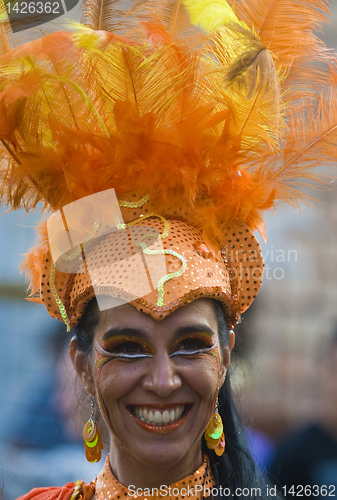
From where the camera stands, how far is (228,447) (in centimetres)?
239

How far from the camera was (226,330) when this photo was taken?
7.31 feet

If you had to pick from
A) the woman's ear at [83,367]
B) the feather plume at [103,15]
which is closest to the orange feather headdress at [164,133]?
the feather plume at [103,15]

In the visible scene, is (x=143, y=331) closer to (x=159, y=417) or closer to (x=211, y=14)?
(x=159, y=417)

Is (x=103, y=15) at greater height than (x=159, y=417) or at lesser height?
greater

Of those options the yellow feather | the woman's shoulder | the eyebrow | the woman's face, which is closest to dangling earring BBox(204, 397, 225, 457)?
the woman's face

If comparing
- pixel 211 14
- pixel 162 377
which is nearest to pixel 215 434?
pixel 162 377

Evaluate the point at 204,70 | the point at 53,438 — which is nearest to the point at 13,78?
the point at 204,70

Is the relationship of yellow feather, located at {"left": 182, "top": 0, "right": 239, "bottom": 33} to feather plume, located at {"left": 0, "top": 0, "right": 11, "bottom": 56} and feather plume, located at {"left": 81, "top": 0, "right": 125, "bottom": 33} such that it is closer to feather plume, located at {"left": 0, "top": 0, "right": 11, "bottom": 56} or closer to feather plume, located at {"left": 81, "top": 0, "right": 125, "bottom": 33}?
feather plume, located at {"left": 81, "top": 0, "right": 125, "bottom": 33}

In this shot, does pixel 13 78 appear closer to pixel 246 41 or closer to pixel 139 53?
pixel 139 53

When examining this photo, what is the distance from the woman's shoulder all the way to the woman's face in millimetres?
538

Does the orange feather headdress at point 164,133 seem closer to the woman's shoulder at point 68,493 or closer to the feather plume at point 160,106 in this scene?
the feather plume at point 160,106

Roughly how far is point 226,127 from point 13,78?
83 cm

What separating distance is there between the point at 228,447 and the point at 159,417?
66 centimetres

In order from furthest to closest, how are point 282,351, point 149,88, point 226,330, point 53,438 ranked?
1. point 282,351
2. point 53,438
3. point 226,330
4. point 149,88
